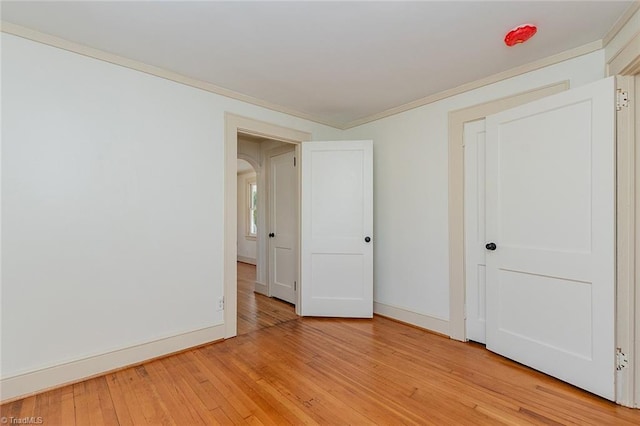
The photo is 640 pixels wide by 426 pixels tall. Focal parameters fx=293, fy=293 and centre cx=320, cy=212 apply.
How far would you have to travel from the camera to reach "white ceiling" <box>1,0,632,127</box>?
175 centimetres

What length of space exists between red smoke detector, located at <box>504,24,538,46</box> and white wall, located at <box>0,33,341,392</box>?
7.92 ft

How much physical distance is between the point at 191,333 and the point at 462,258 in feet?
8.47

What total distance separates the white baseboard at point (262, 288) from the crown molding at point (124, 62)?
8.38 ft

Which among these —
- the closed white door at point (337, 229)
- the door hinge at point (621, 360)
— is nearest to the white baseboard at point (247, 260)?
the closed white door at point (337, 229)

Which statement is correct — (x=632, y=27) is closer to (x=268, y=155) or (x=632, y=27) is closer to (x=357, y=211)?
(x=357, y=211)

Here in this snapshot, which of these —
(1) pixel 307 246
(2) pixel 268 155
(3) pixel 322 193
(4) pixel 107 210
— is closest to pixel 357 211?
(3) pixel 322 193

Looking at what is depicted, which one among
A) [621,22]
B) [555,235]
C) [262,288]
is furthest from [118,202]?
[621,22]

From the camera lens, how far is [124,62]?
2.29m

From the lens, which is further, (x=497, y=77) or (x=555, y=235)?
(x=497, y=77)

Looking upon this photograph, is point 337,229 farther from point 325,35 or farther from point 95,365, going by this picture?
point 95,365

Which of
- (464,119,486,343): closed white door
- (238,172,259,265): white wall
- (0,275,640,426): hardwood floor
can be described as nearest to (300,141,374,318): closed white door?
(0,275,640,426): hardwood floor

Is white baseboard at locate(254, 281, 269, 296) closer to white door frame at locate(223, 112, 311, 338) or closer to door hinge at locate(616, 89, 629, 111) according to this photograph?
white door frame at locate(223, 112, 311, 338)

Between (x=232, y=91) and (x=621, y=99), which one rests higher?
(x=232, y=91)

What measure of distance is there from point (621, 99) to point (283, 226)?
343 centimetres
